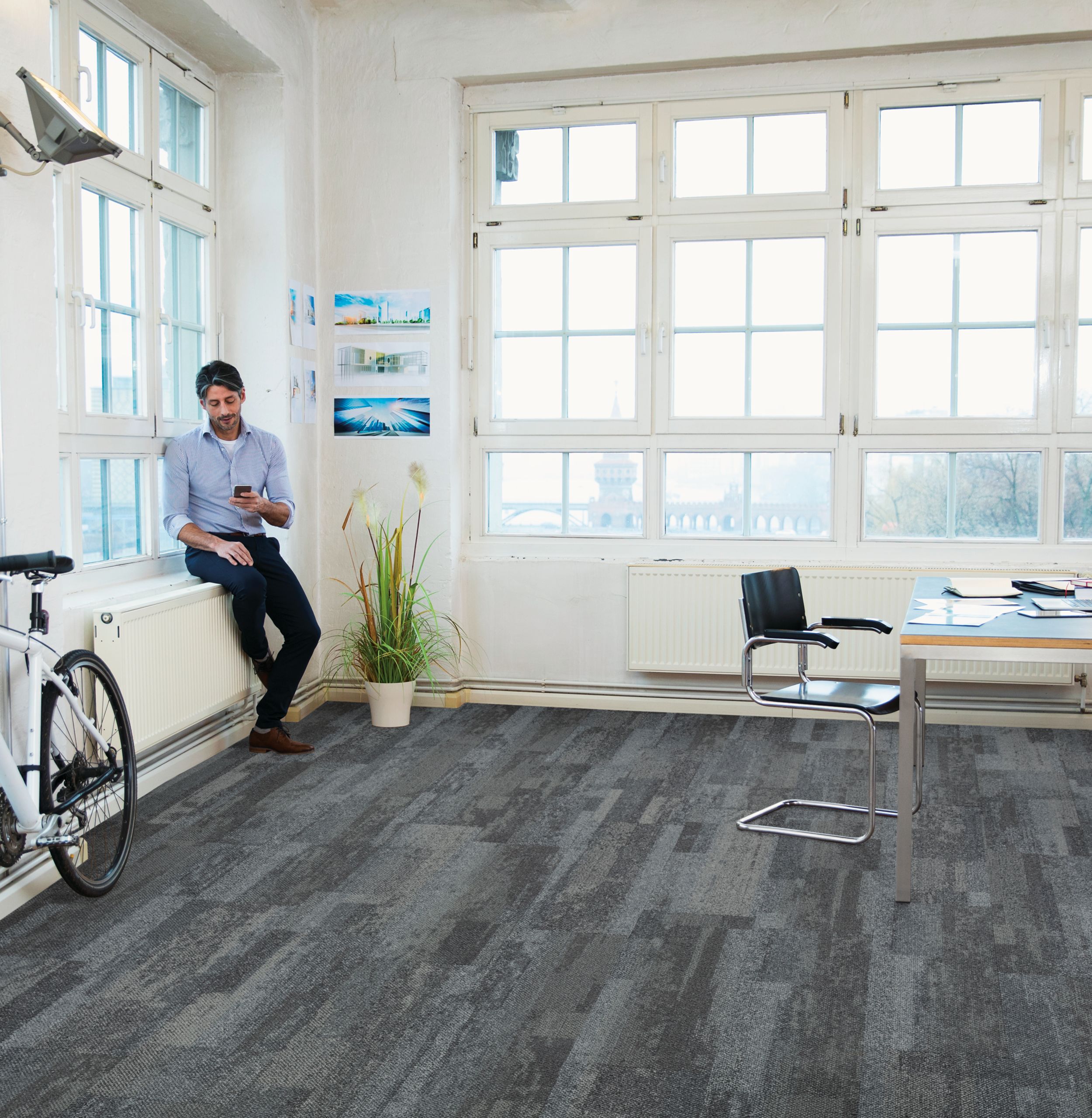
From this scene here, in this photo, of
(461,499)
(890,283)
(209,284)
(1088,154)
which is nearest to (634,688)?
(461,499)

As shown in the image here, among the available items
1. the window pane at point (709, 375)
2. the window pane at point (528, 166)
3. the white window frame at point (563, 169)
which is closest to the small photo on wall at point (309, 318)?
the white window frame at point (563, 169)

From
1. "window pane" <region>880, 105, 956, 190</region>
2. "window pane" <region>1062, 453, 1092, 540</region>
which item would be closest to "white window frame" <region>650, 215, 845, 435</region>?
"window pane" <region>880, 105, 956, 190</region>

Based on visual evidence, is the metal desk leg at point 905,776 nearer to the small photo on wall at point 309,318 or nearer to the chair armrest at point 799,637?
the chair armrest at point 799,637

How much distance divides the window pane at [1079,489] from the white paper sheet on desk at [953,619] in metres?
2.30

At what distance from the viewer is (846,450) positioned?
5684 millimetres

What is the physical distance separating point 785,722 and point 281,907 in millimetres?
2986

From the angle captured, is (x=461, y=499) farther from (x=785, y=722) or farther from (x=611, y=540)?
(x=785, y=722)

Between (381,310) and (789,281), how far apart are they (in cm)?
Answer: 201

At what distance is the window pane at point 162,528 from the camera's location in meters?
5.00

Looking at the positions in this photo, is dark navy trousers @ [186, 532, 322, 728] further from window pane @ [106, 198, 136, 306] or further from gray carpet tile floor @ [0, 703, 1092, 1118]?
window pane @ [106, 198, 136, 306]

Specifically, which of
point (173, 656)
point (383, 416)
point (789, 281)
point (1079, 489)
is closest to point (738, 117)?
point (789, 281)

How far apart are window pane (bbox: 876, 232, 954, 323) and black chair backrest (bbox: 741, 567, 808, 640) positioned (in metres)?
1.96

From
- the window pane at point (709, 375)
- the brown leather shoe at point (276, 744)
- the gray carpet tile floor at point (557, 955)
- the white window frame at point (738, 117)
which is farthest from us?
the window pane at point (709, 375)

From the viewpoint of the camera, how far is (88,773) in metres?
3.38
